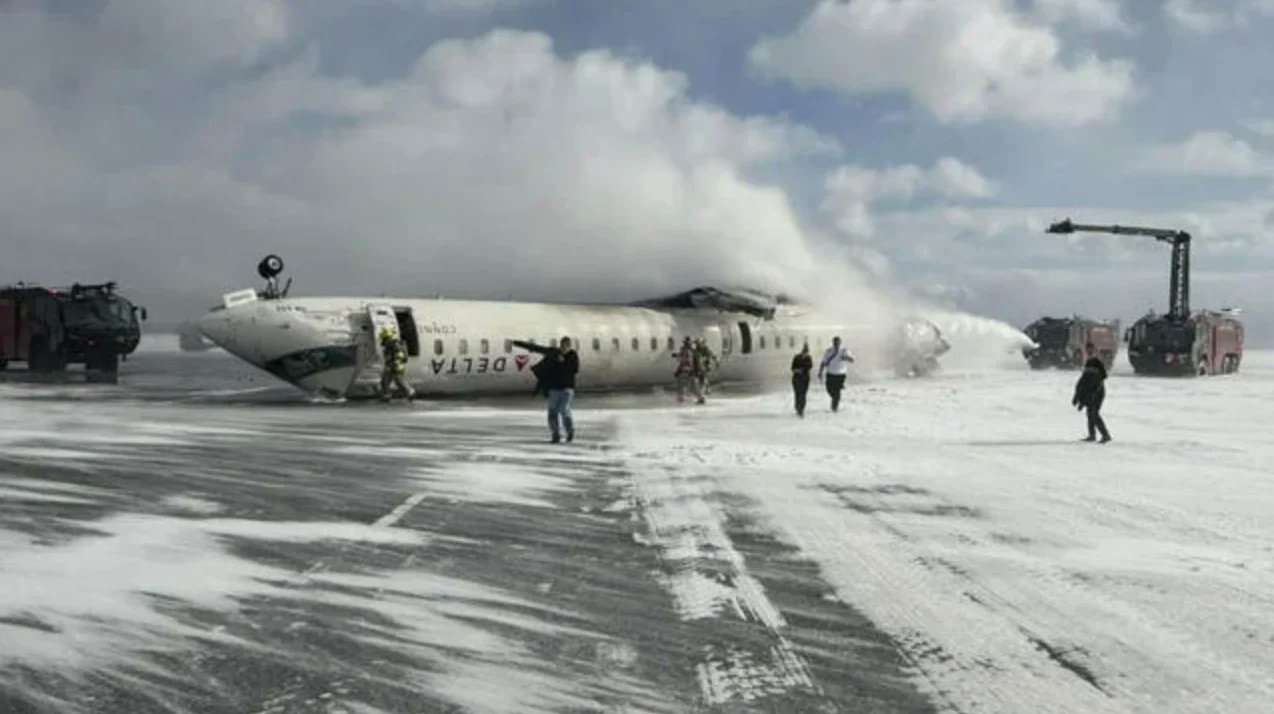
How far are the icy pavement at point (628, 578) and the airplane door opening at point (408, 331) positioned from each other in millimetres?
10720

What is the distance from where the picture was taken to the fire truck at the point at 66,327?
38938 mm

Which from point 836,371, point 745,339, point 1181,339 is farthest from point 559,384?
point 1181,339

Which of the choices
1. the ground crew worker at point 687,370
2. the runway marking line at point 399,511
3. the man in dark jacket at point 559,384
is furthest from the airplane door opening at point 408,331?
the runway marking line at point 399,511

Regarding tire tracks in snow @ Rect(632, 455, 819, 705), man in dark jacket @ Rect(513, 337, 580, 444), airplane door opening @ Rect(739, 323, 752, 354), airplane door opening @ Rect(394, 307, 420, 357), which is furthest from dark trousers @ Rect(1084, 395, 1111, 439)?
airplane door opening @ Rect(739, 323, 752, 354)

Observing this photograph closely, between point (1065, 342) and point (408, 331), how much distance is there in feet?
144

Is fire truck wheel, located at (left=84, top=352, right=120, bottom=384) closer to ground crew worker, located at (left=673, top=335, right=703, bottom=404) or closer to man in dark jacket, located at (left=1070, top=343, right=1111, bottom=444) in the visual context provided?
ground crew worker, located at (left=673, top=335, right=703, bottom=404)

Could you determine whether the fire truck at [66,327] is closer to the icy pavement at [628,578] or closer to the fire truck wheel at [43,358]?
the fire truck wheel at [43,358]

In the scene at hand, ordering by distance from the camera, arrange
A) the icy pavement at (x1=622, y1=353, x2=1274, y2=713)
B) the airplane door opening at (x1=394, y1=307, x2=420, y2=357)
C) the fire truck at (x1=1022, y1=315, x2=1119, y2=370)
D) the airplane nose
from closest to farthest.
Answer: the icy pavement at (x1=622, y1=353, x2=1274, y2=713), the airplane nose, the airplane door opening at (x1=394, y1=307, x2=420, y2=357), the fire truck at (x1=1022, y1=315, x2=1119, y2=370)

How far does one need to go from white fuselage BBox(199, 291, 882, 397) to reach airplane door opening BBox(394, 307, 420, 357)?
27 mm

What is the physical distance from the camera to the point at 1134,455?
1631 centimetres

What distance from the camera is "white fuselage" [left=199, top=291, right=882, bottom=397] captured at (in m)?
25.9

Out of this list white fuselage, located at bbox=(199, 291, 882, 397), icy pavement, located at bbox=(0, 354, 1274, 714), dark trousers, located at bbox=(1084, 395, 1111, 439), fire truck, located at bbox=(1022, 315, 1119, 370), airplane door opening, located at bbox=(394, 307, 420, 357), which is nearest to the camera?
icy pavement, located at bbox=(0, 354, 1274, 714)

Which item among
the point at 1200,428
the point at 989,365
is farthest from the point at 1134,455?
the point at 989,365

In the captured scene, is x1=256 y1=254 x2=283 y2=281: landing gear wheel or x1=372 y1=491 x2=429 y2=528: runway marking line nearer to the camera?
x1=372 y1=491 x2=429 y2=528: runway marking line
